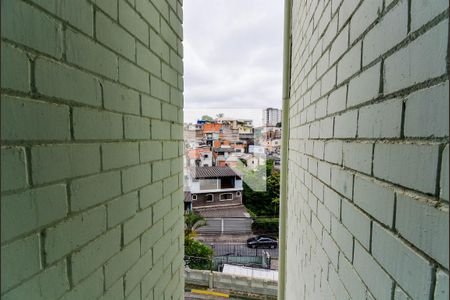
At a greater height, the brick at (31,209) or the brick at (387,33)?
the brick at (387,33)

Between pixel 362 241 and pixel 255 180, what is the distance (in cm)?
1040

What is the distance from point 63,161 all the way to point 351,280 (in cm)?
108

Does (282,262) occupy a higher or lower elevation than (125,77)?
lower

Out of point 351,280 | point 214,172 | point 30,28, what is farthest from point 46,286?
point 214,172

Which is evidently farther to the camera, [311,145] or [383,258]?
[311,145]

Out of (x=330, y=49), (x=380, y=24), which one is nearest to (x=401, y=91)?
(x=380, y=24)

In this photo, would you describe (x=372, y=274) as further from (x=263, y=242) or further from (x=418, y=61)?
(x=263, y=242)

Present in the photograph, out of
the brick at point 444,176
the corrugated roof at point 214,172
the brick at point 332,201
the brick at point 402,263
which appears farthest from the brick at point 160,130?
the corrugated roof at point 214,172

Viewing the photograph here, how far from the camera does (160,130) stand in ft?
5.56

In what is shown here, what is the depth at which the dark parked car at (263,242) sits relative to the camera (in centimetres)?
1301

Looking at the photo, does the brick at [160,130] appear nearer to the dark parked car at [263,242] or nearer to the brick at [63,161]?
the brick at [63,161]

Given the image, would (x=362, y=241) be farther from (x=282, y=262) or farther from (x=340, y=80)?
(x=282, y=262)

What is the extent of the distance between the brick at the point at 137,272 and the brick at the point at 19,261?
616mm

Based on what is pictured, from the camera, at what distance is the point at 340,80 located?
4.03ft
